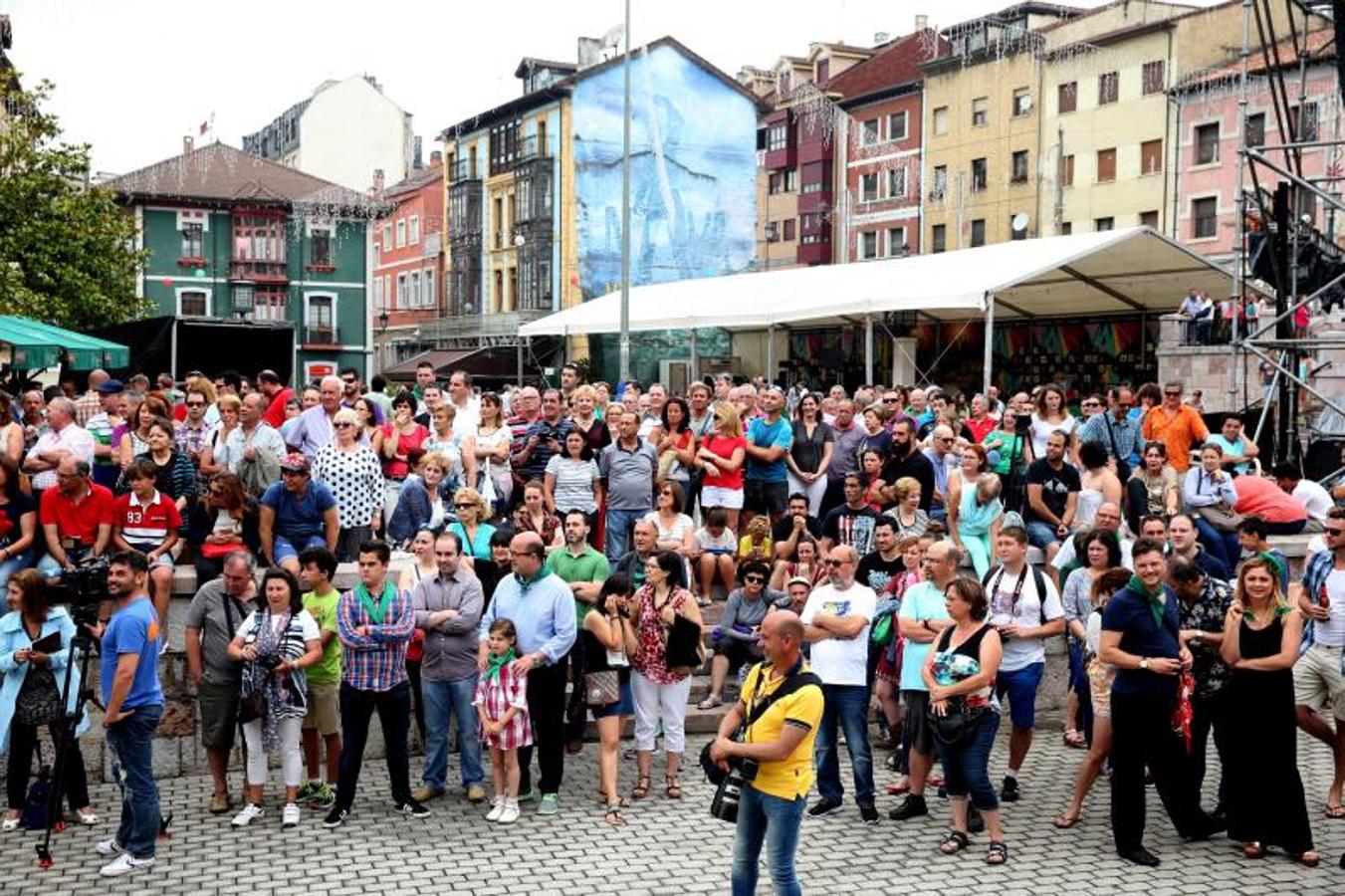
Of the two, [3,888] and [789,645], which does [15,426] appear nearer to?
[3,888]

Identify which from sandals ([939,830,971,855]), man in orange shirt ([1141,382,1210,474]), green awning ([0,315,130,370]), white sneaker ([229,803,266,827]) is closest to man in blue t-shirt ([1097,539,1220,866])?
sandals ([939,830,971,855])

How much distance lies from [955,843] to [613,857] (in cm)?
206

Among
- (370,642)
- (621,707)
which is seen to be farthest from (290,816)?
(621,707)

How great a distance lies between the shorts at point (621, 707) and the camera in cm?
933

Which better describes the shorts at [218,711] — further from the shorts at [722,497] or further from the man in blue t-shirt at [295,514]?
the shorts at [722,497]

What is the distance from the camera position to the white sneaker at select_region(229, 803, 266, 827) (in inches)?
350

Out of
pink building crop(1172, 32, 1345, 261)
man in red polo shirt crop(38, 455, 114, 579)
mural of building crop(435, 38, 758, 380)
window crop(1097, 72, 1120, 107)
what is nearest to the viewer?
man in red polo shirt crop(38, 455, 114, 579)

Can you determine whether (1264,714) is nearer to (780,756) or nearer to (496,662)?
(780,756)

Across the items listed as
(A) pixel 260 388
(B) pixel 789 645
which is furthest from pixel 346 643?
(A) pixel 260 388

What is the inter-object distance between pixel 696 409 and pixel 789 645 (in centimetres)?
691

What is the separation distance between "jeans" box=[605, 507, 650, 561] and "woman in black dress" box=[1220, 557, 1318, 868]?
17.4ft

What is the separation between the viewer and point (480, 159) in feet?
195

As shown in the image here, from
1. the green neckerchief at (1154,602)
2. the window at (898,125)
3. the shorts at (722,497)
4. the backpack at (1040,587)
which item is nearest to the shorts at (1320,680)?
the green neckerchief at (1154,602)

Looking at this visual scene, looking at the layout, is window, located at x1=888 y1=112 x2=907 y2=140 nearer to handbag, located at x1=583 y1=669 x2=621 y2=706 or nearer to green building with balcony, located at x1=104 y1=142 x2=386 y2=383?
green building with balcony, located at x1=104 y1=142 x2=386 y2=383
